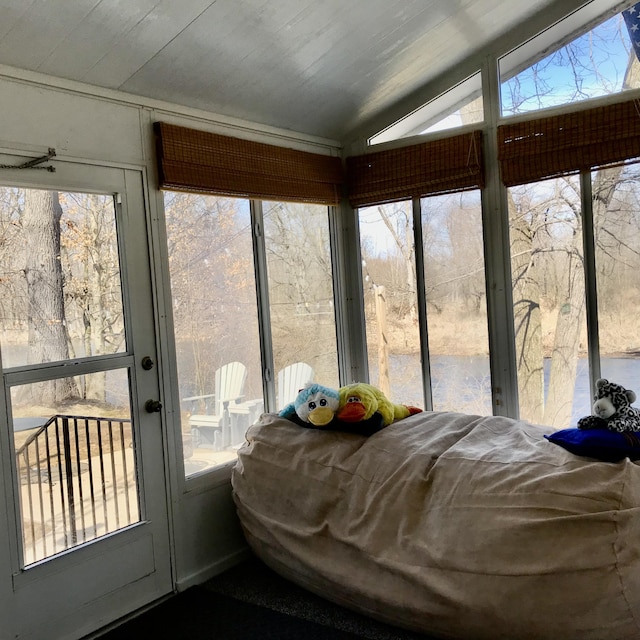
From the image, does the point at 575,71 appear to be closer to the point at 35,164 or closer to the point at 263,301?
the point at 263,301

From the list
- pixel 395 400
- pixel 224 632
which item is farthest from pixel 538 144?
pixel 224 632

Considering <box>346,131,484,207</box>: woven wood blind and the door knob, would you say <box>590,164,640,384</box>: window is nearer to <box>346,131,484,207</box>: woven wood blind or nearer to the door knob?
<box>346,131,484,207</box>: woven wood blind

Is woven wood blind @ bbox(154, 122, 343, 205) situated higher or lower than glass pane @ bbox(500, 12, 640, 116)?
lower

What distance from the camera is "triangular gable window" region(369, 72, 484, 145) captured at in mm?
3102

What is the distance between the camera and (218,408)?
2904 mm

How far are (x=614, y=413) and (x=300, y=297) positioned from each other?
1774 mm

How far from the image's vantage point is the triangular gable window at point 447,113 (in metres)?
3.10

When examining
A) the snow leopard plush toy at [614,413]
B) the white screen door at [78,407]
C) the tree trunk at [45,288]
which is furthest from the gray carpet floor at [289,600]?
the tree trunk at [45,288]

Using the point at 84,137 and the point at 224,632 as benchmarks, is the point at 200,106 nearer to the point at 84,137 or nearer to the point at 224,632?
the point at 84,137

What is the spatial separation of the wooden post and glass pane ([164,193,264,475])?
0.80 meters

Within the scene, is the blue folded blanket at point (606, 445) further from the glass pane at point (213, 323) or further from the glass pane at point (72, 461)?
the glass pane at point (72, 461)

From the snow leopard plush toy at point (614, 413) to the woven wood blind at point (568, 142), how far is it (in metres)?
1.12

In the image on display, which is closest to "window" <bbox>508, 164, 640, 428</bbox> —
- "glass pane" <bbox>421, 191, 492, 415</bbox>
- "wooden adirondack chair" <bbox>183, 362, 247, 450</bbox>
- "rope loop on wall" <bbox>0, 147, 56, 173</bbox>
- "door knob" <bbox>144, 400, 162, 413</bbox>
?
"glass pane" <bbox>421, 191, 492, 415</bbox>

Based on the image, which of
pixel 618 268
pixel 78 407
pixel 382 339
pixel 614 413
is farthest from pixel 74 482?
pixel 618 268
